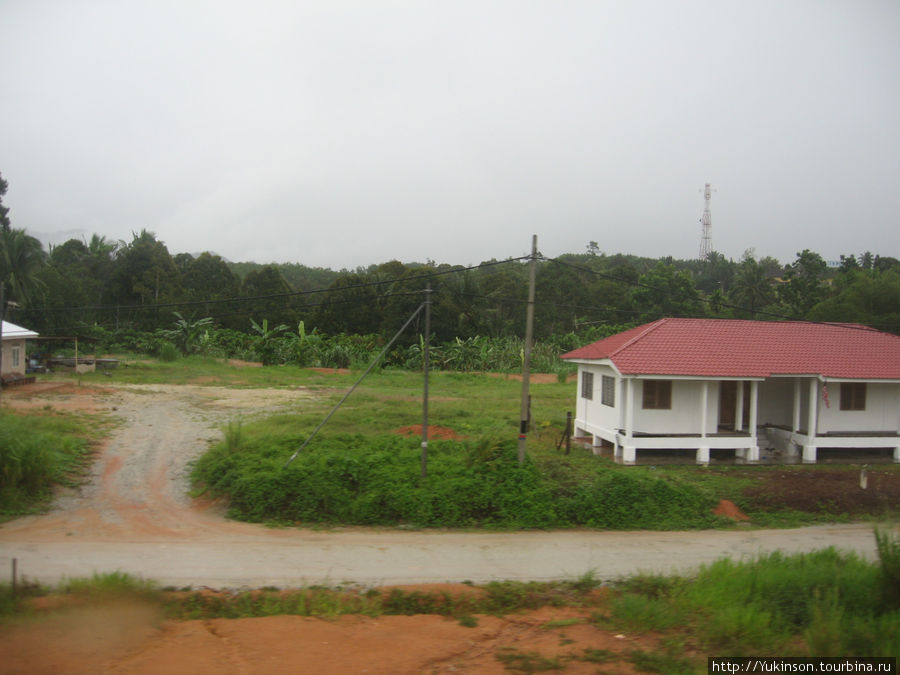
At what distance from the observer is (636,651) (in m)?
6.69

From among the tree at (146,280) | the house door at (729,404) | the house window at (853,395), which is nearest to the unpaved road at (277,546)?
the house door at (729,404)

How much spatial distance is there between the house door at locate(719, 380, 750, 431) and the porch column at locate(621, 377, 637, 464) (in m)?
3.46

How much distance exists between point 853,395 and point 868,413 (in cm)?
72

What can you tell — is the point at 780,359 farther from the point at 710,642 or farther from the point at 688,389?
the point at 710,642

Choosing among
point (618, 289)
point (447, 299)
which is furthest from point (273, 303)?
point (618, 289)

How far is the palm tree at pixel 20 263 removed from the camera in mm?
34000

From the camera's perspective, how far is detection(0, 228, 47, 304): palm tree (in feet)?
112

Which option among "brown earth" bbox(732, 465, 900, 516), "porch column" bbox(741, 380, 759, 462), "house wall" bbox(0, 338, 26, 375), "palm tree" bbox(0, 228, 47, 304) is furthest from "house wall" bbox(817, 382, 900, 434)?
"palm tree" bbox(0, 228, 47, 304)

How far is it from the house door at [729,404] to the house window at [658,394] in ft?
7.40

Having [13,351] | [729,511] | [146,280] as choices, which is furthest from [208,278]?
[729,511]

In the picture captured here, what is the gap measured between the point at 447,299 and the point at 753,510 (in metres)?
30.9

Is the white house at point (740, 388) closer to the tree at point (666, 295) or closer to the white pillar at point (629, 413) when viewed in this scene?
the white pillar at point (629, 413)

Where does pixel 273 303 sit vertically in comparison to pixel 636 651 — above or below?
above

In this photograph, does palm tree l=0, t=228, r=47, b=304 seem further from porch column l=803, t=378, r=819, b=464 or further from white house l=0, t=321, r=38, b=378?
porch column l=803, t=378, r=819, b=464
